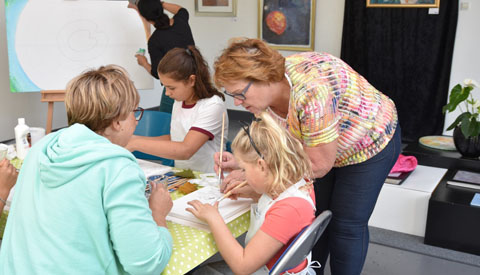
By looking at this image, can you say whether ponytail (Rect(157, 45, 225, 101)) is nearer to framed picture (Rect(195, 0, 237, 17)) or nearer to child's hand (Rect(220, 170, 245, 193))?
child's hand (Rect(220, 170, 245, 193))

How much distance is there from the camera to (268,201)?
1325mm

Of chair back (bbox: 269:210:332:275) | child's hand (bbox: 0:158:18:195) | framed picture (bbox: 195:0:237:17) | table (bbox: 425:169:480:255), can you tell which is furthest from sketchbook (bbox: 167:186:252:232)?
framed picture (bbox: 195:0:237:17)

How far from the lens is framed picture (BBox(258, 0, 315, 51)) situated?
5.20 meters

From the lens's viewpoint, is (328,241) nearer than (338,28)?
Yes

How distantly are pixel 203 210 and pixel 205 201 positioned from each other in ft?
0.52

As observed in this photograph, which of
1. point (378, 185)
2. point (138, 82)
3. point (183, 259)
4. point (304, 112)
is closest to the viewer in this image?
point (183, 259)

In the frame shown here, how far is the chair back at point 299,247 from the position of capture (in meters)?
1.13

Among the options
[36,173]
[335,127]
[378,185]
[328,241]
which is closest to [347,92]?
[335,127]

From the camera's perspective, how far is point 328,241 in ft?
6.09

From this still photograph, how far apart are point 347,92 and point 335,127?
0.48ft

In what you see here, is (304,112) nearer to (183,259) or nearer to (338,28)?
(183,259)

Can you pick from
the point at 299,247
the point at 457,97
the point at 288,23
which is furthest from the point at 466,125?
the point at 288,23

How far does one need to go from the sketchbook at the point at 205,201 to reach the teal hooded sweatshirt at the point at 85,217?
0.91ft

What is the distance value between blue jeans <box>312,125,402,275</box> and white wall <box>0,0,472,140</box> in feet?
9.36
